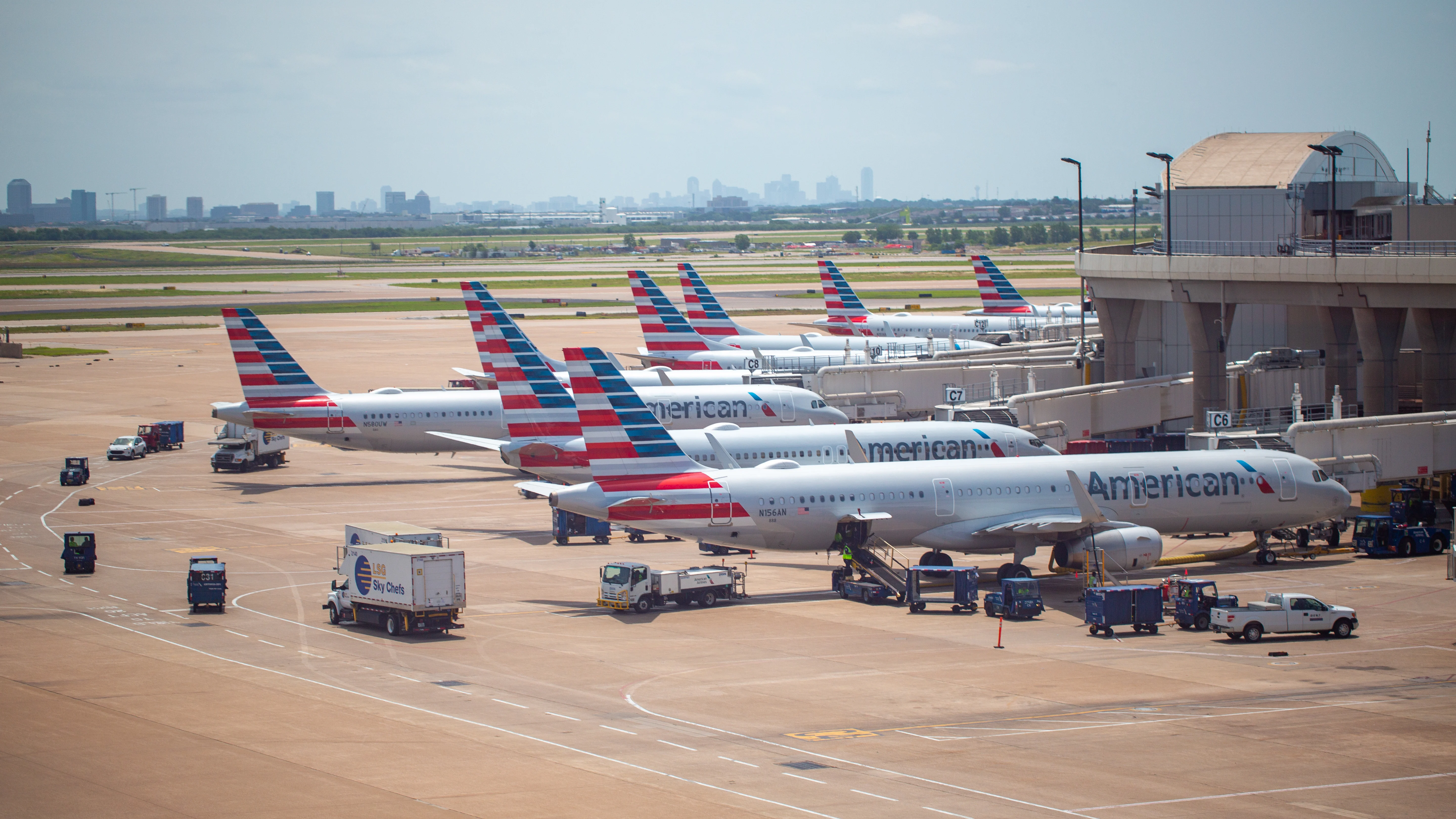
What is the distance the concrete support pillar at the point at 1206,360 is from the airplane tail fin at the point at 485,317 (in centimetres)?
3125

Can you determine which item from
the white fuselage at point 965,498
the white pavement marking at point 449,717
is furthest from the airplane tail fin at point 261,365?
the white fuselage at point 965,498

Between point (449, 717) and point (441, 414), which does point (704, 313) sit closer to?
point (441, 414)

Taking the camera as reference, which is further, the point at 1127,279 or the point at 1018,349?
the point at 1018,349

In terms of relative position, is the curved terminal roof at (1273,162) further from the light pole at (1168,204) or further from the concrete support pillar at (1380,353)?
the concrete support pillar at (1380,353)

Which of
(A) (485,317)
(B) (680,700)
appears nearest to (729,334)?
(A) (485,317)

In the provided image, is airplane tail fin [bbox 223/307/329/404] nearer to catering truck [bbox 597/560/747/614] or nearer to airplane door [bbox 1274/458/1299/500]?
catering truck [bbox 597/560/747/614]

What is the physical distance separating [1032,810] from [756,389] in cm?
5049

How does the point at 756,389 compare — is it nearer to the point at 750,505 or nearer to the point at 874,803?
the point at 750,505

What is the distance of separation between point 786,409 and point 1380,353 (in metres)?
28.4

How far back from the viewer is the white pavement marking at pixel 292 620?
140 ft

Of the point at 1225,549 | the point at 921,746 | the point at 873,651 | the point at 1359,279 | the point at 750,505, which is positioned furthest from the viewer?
the point at 1359,279

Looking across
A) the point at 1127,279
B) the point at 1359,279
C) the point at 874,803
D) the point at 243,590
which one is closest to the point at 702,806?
the point at 874,803

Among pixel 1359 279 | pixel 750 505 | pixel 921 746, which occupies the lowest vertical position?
pixel 921 746

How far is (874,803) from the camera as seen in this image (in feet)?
88.3
